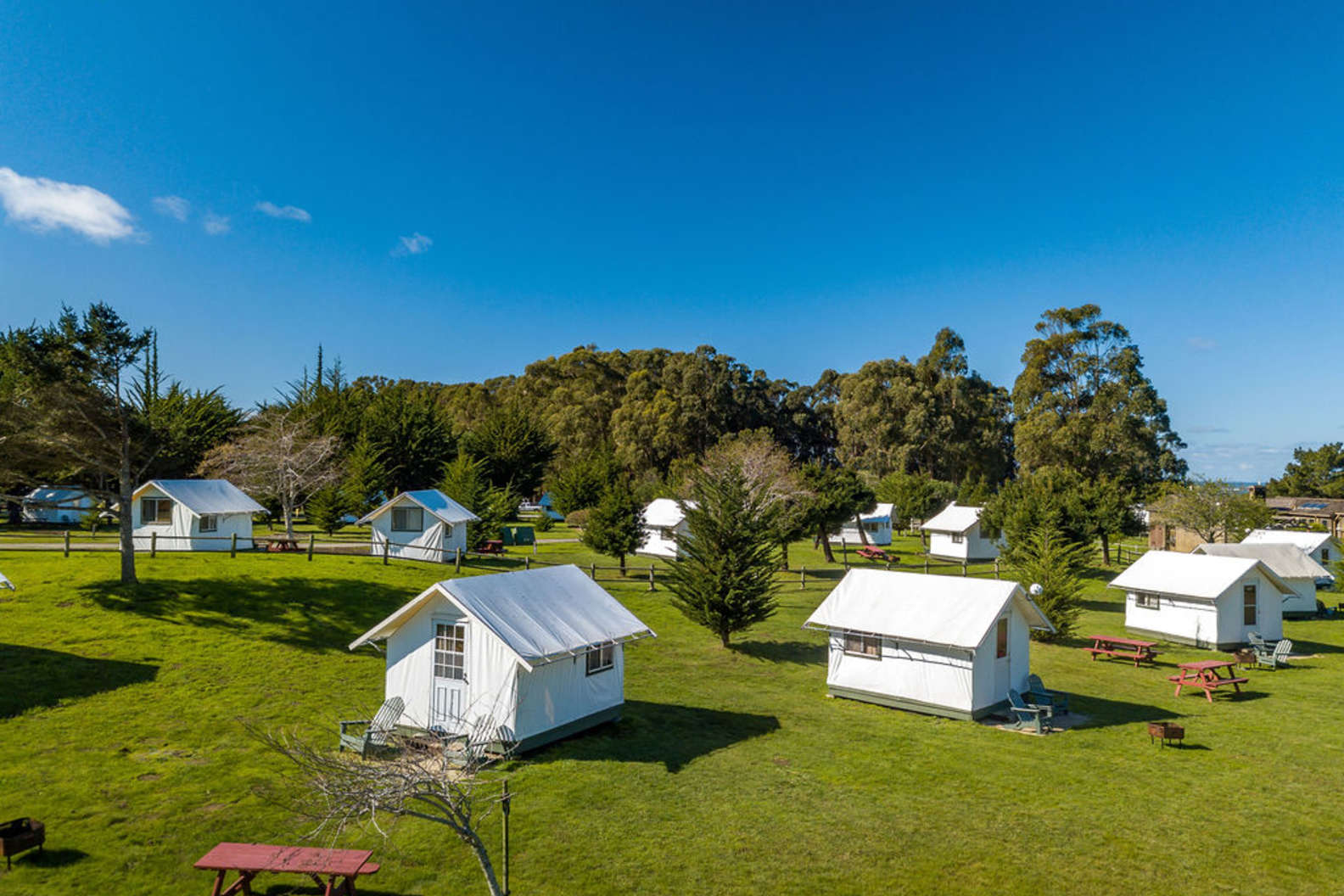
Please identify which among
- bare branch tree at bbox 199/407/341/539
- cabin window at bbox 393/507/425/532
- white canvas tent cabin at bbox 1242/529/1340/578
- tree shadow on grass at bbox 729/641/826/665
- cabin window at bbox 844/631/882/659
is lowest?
tree shadow on grass at bbox 729/641/826/665

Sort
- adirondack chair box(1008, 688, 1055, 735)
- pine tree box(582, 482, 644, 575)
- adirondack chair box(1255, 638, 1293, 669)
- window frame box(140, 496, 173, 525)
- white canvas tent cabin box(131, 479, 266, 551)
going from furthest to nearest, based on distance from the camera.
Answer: pine tree box(582, 482, 644, 575) < window frame box(140, 496, 173, 525) < white canvas tent cabin box(131, 479, 266, 551) < adirondack chair box(1255, 638, 1293, 669) < adirondack chair box(1008, 688, 1055, 735)

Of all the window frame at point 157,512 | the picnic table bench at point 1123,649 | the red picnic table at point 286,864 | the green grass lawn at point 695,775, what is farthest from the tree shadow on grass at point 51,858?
the picnic table bench at point 1123,649

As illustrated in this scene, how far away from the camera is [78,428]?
26.8m

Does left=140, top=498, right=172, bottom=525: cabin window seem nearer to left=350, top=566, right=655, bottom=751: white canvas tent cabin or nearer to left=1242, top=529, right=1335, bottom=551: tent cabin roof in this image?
left=350, top=566, right=655, bottom=751: white canvas tent cabin

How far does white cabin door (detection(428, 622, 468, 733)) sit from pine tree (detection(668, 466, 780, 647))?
1228 centimetres

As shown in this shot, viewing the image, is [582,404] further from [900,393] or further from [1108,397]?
[1108,397]

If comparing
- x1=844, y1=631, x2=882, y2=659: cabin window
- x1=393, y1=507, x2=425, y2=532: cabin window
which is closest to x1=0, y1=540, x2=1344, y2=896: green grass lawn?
x1=844, y1=631, x2=882, y2=659: cabin window

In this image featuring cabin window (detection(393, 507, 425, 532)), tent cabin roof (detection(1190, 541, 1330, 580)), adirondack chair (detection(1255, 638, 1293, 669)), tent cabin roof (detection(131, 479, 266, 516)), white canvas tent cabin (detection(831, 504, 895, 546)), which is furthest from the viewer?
white canvas tent cabin (detection(831, 504, 895, 546))

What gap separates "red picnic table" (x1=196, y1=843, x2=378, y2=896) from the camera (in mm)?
10227

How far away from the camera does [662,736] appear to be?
61.8 ft

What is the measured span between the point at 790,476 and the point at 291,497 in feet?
103

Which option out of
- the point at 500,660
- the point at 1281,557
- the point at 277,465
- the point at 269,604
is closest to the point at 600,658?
the point at 500,660

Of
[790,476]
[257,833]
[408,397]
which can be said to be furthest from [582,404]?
[257,833]

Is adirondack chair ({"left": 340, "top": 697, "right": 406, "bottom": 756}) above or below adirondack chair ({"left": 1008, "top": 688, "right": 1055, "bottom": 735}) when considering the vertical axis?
above
